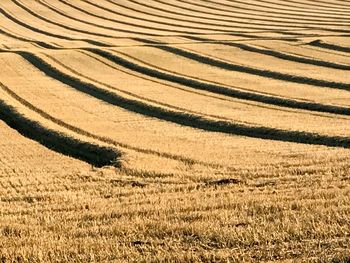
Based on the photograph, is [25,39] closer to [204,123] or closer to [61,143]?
[204,123]

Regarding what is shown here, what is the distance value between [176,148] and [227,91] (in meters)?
11.1

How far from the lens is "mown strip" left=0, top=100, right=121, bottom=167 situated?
18.8 m

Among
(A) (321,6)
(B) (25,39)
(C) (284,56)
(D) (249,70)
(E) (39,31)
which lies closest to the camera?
(D) (249,70)

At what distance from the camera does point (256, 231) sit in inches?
435

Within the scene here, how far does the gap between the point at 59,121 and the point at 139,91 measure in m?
7.09

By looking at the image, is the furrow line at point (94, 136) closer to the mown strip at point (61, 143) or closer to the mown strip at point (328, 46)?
the mown strip at point (61, 143)

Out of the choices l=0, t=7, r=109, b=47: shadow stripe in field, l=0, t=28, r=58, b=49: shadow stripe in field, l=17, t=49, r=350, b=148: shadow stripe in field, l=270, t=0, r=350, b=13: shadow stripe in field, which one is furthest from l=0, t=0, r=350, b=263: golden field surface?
l=270, t=0, r=350, b=13: shadow stripe in field

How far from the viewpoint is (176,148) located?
19.8 meters

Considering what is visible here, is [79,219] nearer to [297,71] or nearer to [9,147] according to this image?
[9,147]

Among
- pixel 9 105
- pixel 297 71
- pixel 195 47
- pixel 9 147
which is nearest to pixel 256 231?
pixel 9 147

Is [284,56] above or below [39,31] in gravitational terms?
above

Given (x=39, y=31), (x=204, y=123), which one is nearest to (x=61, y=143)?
(x=204, y=123)

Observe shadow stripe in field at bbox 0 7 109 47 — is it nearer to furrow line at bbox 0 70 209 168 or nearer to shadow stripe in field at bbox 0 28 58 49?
shadow stripe in field at bbox 0 28 58 49

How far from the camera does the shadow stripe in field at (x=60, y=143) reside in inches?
741
